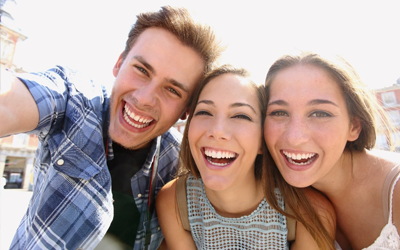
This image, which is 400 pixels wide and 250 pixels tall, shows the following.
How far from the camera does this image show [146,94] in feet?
6.21

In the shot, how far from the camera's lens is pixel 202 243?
196 centimetres

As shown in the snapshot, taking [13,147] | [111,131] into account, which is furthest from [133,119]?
[13,147]

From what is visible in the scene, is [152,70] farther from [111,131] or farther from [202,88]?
[111,131]

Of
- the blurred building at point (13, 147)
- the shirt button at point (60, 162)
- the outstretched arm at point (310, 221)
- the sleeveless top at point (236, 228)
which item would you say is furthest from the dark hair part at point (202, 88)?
the blurred building at point (13, 147)

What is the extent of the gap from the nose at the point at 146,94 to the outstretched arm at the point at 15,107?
76 cm

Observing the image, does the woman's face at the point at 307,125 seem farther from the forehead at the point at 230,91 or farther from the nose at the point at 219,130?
the nose at the point at 219,130

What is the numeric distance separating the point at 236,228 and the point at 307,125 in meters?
1.08

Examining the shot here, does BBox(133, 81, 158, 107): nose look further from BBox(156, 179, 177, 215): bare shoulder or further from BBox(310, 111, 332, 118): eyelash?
BBox(310, 111, 332, 118): eyelash

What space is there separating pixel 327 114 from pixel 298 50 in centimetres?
64

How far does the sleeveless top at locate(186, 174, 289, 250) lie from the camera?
1789mm

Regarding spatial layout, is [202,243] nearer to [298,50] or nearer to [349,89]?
[349,89]

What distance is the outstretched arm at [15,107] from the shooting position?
110 centimetres

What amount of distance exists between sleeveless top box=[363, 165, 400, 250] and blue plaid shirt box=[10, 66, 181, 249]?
202cm

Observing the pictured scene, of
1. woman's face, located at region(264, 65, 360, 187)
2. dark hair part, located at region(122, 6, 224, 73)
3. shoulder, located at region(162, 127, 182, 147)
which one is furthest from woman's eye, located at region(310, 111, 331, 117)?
shoulder, located at region(162, 127, 182, 147)
